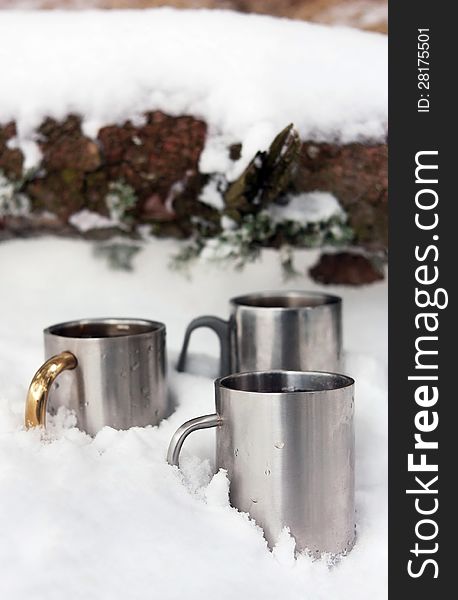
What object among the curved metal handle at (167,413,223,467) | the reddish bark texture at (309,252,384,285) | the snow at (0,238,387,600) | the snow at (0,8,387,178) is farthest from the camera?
the reddish bark texture at (309,252,384,285)

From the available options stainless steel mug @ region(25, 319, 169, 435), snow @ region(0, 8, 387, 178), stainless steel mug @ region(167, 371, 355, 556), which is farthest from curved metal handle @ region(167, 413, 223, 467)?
snow @ region(0, 8, 387, 178)

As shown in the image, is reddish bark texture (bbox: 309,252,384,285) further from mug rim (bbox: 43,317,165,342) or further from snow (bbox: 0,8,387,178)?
mug rim (bbox: 43,317,165,342)

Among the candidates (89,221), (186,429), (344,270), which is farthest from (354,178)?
(186,429)

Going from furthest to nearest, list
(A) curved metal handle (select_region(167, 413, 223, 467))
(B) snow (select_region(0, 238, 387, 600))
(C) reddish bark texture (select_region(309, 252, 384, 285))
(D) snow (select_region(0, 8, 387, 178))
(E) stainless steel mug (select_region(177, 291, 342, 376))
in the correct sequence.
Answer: (C) reddish bark texture (select_region(309, 252, 384, 285)) < (D) snow (select_region(0, 8, 387, 178)) < (E) stainless steel mug (select_region(177, 291, 342, 376)) < (A) curved metal handle (select_region(167, 413, 223, 467)) < (B) snow (select_region(0, 238, 387, 600))

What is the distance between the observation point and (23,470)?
2.79 feet

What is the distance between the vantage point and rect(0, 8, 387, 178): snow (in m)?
1.26

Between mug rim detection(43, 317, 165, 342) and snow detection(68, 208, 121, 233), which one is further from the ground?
snow detection(68, 208, 121, 233)

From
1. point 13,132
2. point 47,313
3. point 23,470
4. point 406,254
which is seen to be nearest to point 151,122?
point 13,132

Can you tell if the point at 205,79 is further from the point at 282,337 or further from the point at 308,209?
the point at 282,337

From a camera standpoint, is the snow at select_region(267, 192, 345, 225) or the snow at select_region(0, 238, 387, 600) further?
the snow at select_region(267, 192, 345, 225)

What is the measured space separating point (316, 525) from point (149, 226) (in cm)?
66

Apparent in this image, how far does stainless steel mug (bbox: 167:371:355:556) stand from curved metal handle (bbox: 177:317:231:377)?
1.05 feet

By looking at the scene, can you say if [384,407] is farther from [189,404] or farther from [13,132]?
[13,132]

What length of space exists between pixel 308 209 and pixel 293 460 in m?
0.57
